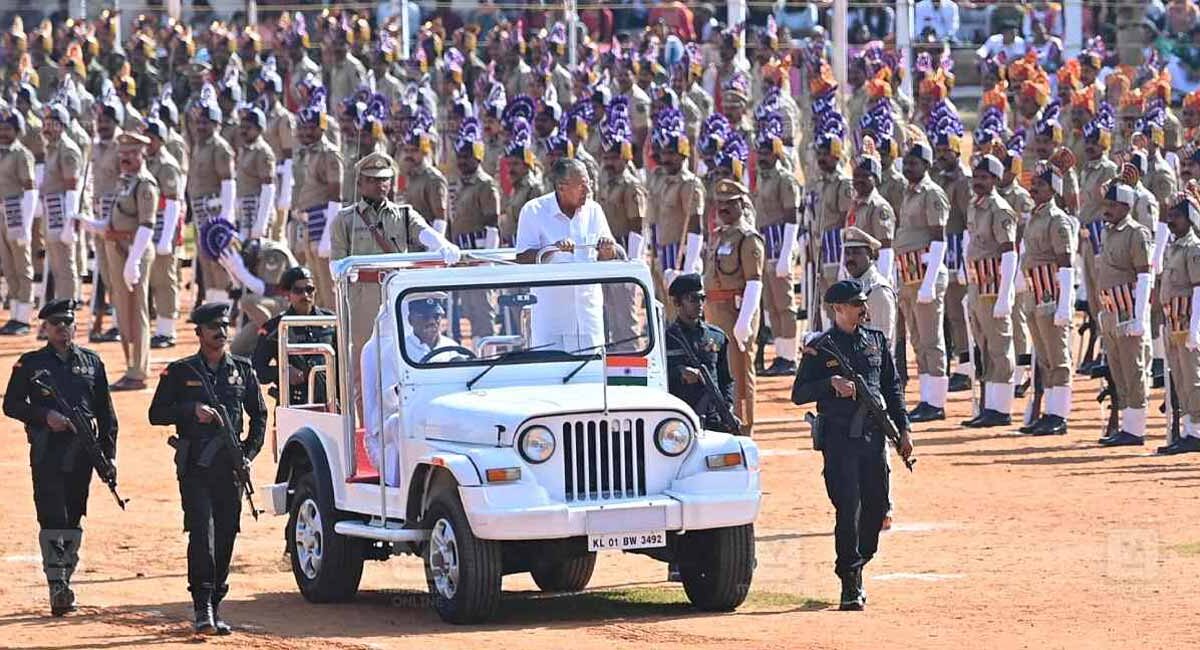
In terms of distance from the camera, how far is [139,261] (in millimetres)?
26250

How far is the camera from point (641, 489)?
49.5 ft

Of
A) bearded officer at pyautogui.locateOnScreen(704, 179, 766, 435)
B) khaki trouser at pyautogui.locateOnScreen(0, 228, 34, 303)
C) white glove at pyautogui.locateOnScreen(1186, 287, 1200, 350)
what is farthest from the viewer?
khaki trouser at pyautogui.locateOnScreen(0, 228, 34, 303)

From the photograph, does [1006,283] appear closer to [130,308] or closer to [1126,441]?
[1126,441]

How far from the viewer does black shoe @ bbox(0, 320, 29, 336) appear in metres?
31.1

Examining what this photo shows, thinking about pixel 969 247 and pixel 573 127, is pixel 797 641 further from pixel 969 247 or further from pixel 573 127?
pixel 573 127

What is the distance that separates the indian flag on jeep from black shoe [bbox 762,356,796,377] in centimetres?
1165

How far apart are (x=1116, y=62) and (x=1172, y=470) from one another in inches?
770

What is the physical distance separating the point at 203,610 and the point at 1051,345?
Answer: 9.85 meters

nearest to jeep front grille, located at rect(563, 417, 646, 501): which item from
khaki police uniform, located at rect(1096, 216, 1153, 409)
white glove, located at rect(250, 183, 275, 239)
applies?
khaki police uniform, located at rect(1096, 216, 1153, 409)

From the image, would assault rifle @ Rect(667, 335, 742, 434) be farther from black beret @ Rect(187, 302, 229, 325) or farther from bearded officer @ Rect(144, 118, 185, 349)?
bearded officer @ Rect(144, 118, 185, 349)

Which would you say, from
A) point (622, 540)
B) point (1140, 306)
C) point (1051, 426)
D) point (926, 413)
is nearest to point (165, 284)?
point (926, 413)

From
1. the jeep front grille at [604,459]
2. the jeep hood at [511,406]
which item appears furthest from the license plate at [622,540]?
the jeep hood at [511,406]

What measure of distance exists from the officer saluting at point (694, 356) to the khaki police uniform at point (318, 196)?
10.7 m

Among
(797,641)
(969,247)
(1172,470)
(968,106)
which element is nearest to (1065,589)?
(797,641)
